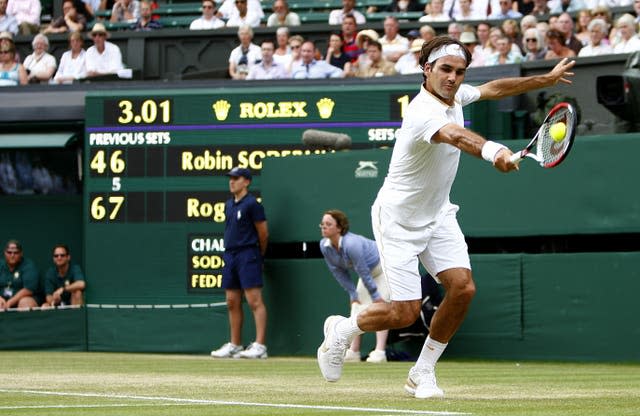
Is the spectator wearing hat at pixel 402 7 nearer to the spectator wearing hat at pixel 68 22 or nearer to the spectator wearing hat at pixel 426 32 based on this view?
the spectator wearing hat at pixel 426 32

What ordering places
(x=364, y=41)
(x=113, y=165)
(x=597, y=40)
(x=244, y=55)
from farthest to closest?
(x=244, y=55) → (x=364, y=41) → (x=113, y=165) → (x=597, y=40)

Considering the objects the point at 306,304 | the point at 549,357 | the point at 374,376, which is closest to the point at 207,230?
the point at 306,304

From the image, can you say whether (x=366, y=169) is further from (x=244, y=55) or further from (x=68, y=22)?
(x=68, y=22)

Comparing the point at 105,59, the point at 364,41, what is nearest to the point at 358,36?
the point at 364,41

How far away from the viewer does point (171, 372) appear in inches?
447

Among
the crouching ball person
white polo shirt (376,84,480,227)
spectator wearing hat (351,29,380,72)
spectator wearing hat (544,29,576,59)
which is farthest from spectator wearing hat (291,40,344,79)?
white polo shirt (376,84,480,227)

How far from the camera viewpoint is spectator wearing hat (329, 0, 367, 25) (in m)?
18.4

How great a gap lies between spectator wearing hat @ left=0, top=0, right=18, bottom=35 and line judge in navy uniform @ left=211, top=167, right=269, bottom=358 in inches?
264

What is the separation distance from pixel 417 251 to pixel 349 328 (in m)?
0.71

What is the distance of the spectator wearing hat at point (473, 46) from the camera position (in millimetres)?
16047

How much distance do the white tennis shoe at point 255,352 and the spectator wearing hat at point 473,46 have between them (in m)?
4.06

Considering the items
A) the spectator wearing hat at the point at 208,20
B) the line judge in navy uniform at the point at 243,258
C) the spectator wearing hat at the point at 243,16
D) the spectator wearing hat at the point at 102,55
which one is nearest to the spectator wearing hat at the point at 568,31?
the line judge in navy uniform at the point at 243,258

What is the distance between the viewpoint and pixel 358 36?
1694cm

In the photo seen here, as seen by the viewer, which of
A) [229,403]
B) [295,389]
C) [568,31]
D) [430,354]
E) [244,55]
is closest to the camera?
[229,403]
